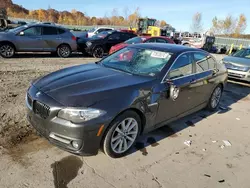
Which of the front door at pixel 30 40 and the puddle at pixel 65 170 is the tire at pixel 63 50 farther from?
the puddle at pixel 65 170

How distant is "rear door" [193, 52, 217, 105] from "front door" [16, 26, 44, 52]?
841 cm

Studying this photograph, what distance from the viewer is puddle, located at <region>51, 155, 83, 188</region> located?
9.11 ft

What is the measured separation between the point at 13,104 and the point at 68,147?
8.23 ft

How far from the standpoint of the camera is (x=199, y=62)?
476 centimetres

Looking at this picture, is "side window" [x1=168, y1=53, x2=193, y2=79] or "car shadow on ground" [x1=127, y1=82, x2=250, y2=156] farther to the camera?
"side window" [x1=168, y1=53, x2=193, y2=79]

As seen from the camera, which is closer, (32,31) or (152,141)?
(152,141)

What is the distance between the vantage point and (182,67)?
165 inches

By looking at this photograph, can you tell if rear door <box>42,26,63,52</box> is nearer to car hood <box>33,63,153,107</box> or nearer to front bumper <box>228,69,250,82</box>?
car hood <box>33,63,153,107</box>

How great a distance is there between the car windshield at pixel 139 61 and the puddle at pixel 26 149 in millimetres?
1791

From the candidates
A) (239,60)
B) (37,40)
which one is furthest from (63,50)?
(239,60)

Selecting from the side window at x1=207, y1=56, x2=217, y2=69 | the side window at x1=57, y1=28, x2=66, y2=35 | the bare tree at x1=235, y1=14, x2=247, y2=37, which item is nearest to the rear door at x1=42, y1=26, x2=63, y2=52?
the side window at x1=57, y1=28, x2=66, y2=35

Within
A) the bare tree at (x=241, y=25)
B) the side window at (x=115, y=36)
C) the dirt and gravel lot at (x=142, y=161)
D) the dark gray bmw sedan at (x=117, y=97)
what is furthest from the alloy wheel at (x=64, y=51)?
the bare tree at (x=241, y=25)

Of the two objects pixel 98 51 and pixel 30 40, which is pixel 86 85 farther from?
pixel 98 51

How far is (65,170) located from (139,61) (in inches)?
89.4
